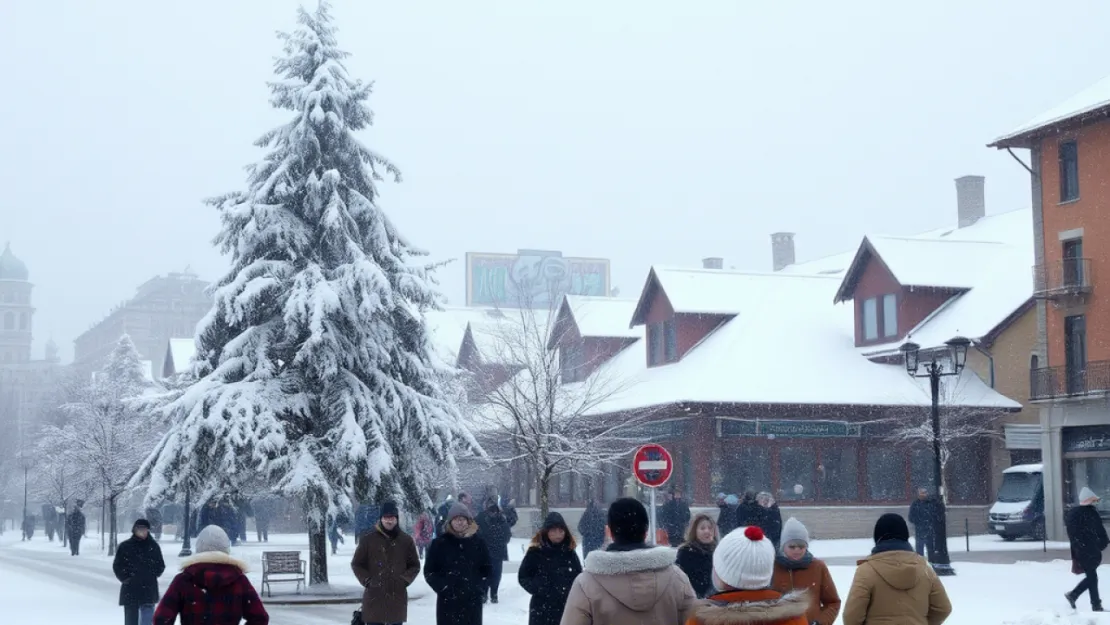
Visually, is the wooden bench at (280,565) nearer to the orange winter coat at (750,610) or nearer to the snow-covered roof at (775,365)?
the snow-covered roof at (775,365)

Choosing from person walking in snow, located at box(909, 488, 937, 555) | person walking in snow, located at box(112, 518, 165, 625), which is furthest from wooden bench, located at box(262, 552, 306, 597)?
person walking in snow, located at box(909, 488, 937, 555)

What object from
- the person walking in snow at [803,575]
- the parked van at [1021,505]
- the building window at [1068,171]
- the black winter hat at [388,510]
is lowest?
the parked van at [1021,505]

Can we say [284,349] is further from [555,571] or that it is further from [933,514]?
[555,571]

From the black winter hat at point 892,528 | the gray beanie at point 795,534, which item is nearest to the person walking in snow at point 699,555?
the gray beanie at point 795,534

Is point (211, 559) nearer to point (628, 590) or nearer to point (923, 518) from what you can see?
point (628, 590)

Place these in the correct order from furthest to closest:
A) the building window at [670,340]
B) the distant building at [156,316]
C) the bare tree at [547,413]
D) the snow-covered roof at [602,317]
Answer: the distant building at [156,316], the snow-covered roof at [602,317], the building window at [670,340], the bare tree at [547,413]

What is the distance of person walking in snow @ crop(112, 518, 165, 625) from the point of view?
54.0ft

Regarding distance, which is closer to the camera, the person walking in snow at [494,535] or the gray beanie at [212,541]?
the gray beanie at [212,541]

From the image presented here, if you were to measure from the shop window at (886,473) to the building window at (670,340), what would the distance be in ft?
22.4

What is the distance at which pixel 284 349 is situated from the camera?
2717 cm

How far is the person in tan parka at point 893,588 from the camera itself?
8.38 metres

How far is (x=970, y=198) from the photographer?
55312 mm

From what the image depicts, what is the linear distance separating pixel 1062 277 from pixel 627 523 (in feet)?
105

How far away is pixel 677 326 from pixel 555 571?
33502 millimetres
